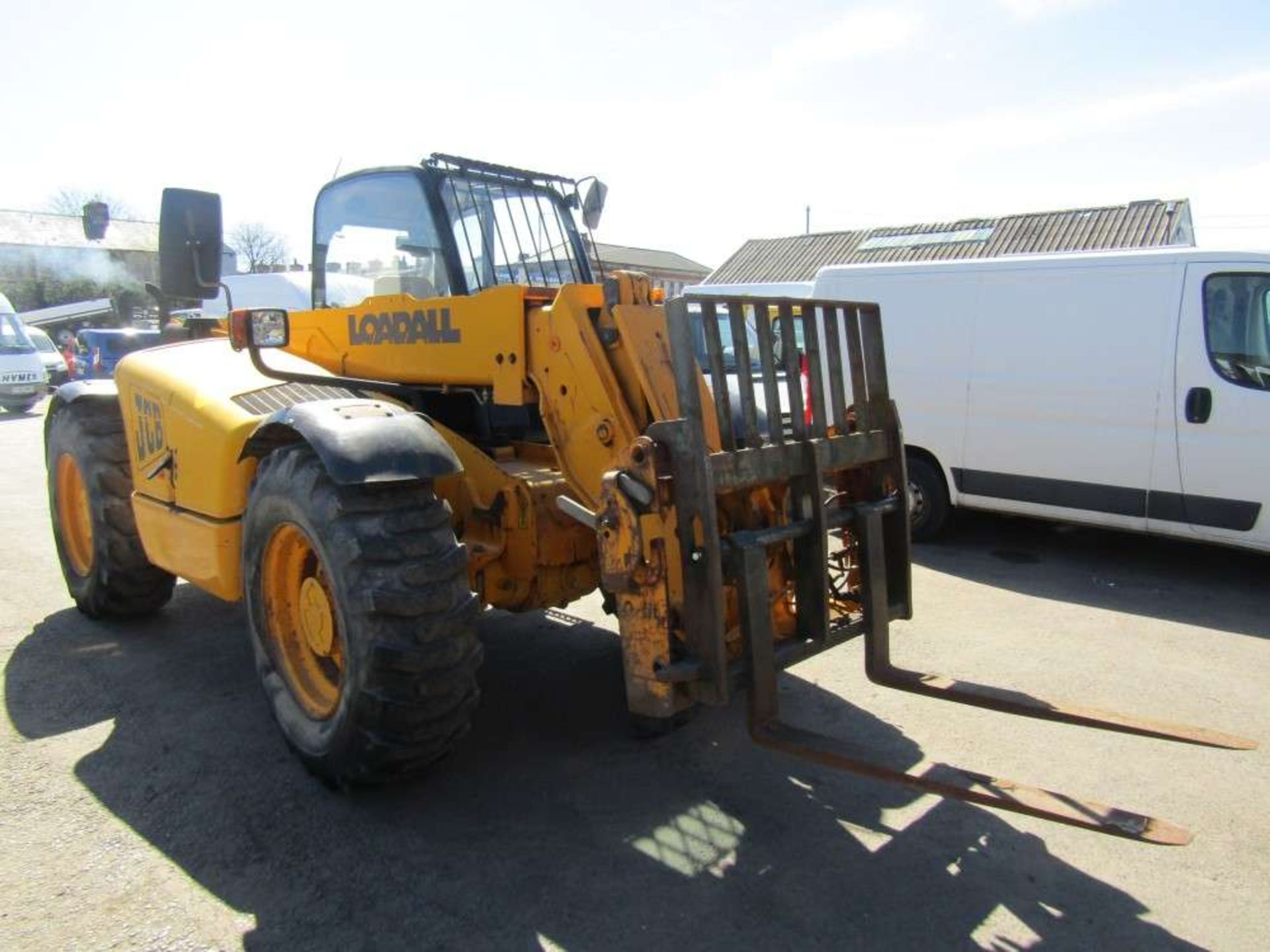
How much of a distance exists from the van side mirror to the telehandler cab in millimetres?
14

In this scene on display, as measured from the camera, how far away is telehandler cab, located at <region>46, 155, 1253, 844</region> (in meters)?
2.95

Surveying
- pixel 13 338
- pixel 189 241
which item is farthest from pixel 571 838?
pixel 13 338

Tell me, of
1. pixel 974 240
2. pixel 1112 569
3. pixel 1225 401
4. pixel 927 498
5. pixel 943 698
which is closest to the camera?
pixel 943 698

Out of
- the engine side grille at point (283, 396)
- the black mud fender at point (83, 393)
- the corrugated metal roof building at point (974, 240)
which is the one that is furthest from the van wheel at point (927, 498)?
the corrugated metal roof building at point (974, 240)

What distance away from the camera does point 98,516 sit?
4859 millimetres

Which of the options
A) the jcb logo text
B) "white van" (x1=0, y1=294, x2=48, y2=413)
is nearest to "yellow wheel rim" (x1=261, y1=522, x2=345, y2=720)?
the jcb logo text

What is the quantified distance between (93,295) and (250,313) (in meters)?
46.3

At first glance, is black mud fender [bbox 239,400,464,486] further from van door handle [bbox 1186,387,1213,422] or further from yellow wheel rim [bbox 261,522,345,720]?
van door handle [bbox 1186,387,1213,422]

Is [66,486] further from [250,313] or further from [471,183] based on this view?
[471,183]

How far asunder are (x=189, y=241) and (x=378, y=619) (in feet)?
7.93

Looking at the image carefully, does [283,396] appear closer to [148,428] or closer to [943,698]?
[148,428]

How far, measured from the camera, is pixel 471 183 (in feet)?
14.3

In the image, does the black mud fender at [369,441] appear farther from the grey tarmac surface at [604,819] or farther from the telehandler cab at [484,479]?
the grey tarmac surface at [604,819]

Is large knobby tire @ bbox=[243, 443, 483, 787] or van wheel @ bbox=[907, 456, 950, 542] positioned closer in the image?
large knobby tire @ bbox=[243, 443, 483, 787]
